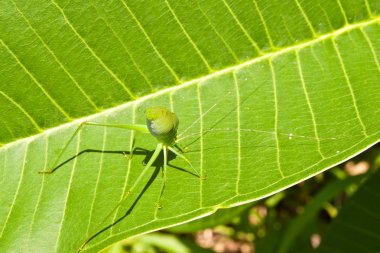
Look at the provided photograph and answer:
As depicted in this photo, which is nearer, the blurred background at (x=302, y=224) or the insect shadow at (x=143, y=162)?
the insect shadow at (x=143, y=162)

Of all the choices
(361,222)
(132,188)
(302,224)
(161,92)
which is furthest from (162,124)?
(302,224)

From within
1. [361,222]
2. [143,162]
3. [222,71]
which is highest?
[222,71]

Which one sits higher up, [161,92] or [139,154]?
[161,92]

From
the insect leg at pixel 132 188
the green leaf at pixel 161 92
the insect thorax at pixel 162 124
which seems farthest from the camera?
the insect thorax at pixel 162 124

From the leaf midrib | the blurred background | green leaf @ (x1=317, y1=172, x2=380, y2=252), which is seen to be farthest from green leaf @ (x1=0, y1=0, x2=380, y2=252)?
green leaf @ (x1=317, y1=172, x2=380, y2=252)

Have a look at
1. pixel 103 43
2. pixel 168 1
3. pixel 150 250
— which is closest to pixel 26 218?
pixel 103 43

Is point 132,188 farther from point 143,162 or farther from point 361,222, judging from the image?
point 361,222

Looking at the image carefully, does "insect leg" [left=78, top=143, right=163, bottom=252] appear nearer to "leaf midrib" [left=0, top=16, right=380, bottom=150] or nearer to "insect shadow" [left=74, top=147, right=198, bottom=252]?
"insect shadow" [left=74, top=147, right=198, bottom=252]

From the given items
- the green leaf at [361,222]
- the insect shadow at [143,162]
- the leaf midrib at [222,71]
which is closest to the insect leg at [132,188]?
the insect shadow at [143,162]

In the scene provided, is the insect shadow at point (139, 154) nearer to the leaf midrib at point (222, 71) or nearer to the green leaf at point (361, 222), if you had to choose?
the leaf midrib at point (222, 71)
